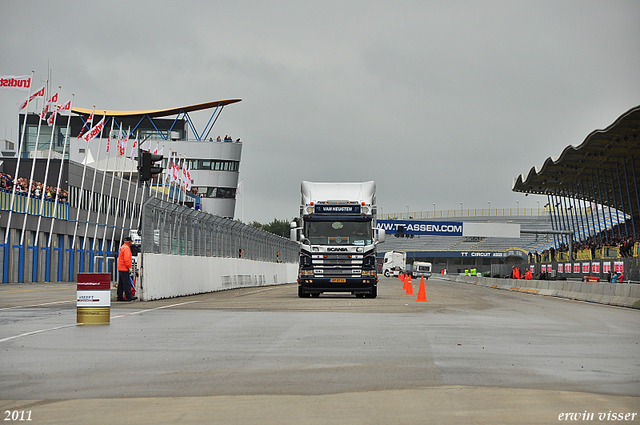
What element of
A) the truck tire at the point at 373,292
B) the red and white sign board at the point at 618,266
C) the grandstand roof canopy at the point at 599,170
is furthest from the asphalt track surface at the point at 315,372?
the grandstand roof canopy at the point at 599,170

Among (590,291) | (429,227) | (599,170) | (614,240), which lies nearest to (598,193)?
(599,170)

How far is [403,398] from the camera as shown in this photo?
700cm

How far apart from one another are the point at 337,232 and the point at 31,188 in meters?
28.8

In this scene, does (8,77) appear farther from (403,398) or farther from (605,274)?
(403,398)

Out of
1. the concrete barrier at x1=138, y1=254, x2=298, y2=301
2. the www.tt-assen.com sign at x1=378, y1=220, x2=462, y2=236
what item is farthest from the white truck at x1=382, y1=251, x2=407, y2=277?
the concrete barrier at x1=138, y1=254, x2=298, y2=301

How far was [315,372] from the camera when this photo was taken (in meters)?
8.60

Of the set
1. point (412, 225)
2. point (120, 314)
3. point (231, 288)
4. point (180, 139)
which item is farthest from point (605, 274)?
point (180, 139)

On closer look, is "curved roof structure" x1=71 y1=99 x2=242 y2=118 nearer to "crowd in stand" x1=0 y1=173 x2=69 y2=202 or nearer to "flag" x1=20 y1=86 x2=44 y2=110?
"crowd in stand" x1=0 y1=173 x2=69 y2=202

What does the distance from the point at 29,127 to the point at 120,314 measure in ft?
314

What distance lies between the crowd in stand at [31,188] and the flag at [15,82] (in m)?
7.16

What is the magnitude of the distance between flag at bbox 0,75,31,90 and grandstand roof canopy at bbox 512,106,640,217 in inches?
1182

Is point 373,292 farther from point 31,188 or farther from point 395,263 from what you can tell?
point 395,263

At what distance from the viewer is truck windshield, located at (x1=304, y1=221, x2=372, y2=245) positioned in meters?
26.8

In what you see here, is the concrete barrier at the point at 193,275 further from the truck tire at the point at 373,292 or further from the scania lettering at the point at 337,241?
the truck tire at the point at 373,292
